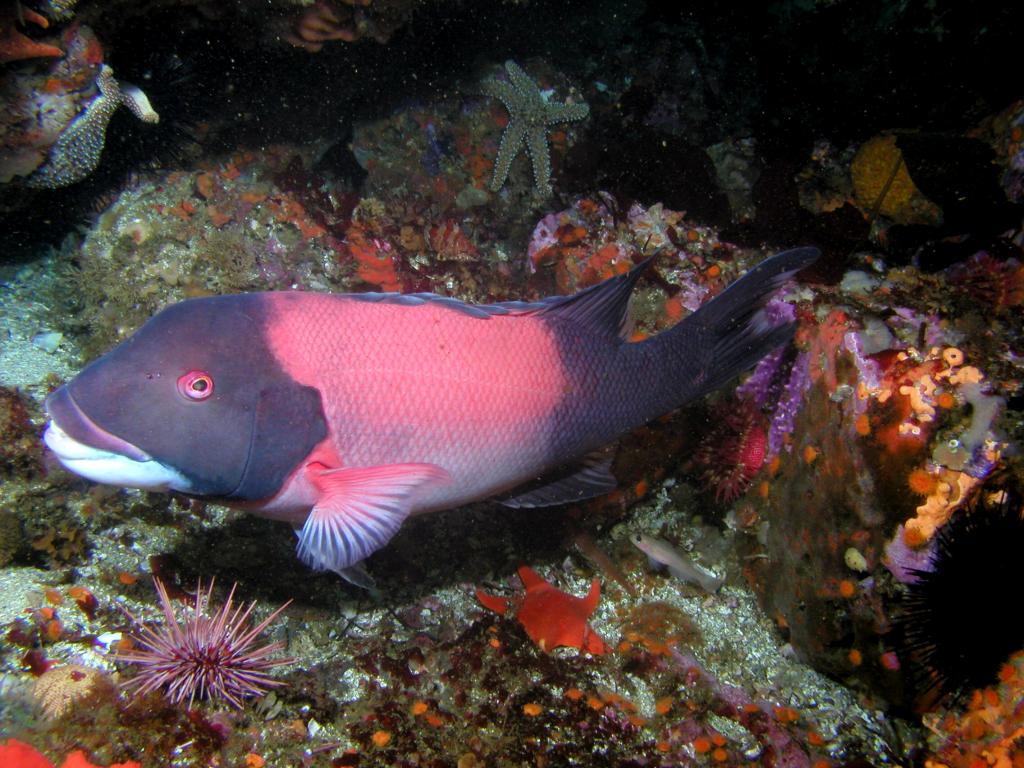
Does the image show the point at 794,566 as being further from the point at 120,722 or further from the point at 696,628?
the point at 120,722

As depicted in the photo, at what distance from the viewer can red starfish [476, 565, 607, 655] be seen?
3.26 metres

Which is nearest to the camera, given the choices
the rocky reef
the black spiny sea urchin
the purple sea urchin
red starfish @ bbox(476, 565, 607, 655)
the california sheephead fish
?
the california sheephead fish

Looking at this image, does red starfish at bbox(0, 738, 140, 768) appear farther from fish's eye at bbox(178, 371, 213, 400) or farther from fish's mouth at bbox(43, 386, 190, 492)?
fish's eye at bbox(178, 371, 213, 400)

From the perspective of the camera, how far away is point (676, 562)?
401 centimetres

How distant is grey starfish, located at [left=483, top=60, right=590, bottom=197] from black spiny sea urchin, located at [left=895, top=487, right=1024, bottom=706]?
4258 millimetres

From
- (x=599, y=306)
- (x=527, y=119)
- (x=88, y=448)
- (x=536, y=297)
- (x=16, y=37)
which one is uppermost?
(x=527, y=119)

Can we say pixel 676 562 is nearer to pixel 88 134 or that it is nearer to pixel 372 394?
pixel 372 394

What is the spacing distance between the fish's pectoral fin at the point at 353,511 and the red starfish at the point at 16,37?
3349 mm

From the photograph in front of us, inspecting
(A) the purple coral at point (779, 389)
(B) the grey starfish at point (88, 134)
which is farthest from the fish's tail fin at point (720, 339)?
(B) the grey starfish at point (88, 134)

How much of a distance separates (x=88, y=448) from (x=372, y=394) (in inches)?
42.1

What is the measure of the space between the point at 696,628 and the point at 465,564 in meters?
1.73

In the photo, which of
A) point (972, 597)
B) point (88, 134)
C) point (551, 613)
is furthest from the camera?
point (88, 134)

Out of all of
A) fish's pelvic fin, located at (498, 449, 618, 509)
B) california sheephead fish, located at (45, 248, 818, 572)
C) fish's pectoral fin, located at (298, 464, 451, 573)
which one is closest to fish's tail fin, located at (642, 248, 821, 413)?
california sheephead fish, located at (45, 248, 818, 572)

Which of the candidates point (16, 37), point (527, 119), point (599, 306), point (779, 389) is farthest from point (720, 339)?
point (16, 37)
